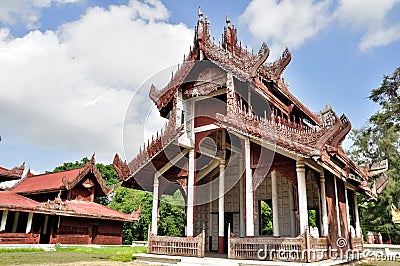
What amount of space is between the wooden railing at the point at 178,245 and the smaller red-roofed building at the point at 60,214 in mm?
8951

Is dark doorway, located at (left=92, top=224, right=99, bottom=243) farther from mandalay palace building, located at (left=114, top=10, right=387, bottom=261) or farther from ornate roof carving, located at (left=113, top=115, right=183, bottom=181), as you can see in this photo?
ornate roof carving, located at (left=113, top=115, right=183, bottom=181)

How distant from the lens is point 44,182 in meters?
21.9

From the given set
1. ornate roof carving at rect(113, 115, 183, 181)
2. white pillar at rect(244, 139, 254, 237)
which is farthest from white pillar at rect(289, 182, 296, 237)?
ornate roof carving at rect(113, 115, 183, 181)

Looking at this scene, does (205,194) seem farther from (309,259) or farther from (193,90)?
(309,259)

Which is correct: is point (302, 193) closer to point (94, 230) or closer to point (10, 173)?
point (94, 230)

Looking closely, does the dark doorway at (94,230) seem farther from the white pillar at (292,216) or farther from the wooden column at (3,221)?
the white pillar at (292,216)

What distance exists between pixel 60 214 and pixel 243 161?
36.9ft

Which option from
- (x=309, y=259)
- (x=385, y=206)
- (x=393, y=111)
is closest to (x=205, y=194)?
(x=309, y=259)

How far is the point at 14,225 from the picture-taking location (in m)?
17.3

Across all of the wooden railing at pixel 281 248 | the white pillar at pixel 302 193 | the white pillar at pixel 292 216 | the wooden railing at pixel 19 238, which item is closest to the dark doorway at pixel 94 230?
the wooden railing at pixel 19 238

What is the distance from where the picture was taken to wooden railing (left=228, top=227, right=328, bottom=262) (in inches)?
288

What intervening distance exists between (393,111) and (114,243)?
55.1 ft

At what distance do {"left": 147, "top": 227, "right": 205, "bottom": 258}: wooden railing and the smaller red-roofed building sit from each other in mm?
8951

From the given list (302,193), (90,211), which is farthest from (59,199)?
(302,193)
